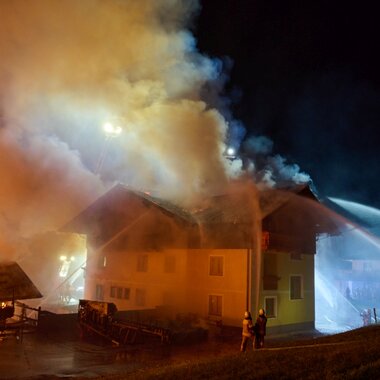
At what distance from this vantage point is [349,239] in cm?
5266

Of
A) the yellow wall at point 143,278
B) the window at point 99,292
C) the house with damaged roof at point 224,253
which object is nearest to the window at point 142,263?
the house with damaged roof at point 224,253

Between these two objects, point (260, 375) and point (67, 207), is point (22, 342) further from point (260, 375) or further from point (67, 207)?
point (260, 375)

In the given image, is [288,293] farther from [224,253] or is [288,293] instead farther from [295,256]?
[224,253]

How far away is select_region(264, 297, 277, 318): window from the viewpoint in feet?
73.2

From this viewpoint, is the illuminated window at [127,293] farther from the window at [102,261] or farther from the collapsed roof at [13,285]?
the collapsed roof at [13,285]

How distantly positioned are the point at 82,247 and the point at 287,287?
1198 inches

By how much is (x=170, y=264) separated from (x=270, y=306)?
6.28m

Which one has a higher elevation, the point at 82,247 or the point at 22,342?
the point at 82,247

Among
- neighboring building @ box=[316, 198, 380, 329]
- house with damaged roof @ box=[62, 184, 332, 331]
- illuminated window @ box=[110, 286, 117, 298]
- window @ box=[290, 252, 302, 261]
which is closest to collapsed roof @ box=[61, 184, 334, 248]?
house with damaged roof @ box=[62, 184, 332, 331]

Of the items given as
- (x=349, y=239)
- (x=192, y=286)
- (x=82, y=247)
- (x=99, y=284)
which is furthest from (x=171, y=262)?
(x=349, y=239)

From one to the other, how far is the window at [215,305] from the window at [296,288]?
4391mm

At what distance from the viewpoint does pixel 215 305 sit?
22562mm

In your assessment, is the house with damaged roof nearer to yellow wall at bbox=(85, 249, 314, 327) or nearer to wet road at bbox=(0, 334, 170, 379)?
yellow wall at bbox=(85, 249, 314, 327)

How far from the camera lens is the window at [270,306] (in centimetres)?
2230
